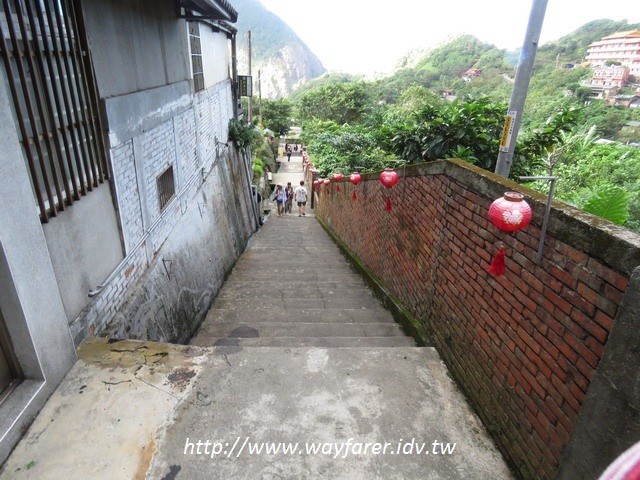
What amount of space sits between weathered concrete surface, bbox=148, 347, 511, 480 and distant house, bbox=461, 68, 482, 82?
79.9m

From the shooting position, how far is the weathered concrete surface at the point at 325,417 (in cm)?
248

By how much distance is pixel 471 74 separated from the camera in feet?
253

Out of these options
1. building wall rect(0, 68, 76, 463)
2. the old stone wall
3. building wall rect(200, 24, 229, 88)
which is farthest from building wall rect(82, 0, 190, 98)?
building wall rect(200, 24, 229, 88)

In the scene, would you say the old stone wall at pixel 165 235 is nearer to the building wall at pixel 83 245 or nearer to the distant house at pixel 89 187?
the distant house at pixel 89 187

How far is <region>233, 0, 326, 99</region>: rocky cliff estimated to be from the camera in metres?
118

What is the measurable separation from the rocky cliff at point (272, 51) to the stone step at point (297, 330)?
11390cm

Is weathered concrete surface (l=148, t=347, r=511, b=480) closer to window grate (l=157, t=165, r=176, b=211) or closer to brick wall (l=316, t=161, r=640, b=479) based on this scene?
brick wall (l=316, t=161, r=640, b=479)

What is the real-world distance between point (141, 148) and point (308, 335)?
10.5 ft

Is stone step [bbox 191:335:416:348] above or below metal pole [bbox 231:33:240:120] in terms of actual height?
below

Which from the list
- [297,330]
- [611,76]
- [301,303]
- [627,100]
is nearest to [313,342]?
[297,330]

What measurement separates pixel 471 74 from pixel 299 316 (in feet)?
280

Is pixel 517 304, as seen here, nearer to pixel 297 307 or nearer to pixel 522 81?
pixel 522 81

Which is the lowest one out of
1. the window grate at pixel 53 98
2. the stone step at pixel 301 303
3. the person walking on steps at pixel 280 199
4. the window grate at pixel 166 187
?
the person walking on steps at pixel 280 199

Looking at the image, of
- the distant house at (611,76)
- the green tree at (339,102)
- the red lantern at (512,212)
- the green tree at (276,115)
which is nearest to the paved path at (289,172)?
the green tree at (276,115)
